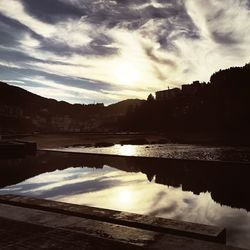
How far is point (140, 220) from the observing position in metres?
7.86

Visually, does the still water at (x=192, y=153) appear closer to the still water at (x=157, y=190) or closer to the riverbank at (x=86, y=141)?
the still water at (x=157, y=190)

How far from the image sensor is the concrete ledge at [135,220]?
6.98 metres

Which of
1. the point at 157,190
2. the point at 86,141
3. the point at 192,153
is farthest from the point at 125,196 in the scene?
the point at 86,141

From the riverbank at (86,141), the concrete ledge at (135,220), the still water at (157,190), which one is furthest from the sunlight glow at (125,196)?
the riverbank at (86,141)

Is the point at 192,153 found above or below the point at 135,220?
above

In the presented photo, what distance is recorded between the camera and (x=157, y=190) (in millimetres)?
14336

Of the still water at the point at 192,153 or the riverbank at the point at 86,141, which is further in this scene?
the riverbank at the point at 86,141

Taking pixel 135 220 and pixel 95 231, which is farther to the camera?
pixel 135 220

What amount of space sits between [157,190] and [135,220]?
660 cm

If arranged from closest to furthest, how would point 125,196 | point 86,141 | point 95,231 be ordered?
point 95,231 → point 125,196 → point 86,141

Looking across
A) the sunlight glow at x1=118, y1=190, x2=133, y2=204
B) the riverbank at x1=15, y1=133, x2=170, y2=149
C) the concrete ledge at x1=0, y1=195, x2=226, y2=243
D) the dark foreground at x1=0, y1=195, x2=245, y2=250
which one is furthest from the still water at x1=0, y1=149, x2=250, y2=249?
the riverbank at x1=15, y1=133, x2=170, y2=149

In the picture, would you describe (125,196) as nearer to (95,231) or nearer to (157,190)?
(157,190)

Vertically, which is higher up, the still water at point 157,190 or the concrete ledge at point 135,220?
the concrete ledge at point 135,220

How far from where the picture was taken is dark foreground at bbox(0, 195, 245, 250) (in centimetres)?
623
